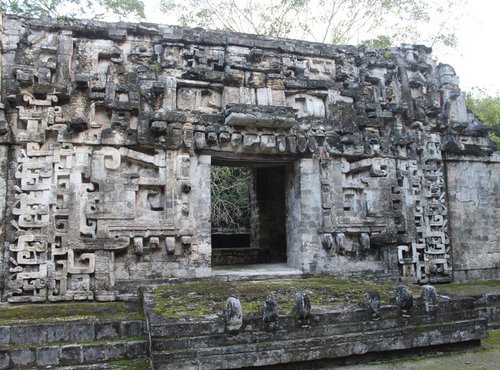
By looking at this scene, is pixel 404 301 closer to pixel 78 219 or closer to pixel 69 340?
pixel 69 340

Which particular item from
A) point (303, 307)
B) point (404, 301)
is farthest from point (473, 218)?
point (303, 307)

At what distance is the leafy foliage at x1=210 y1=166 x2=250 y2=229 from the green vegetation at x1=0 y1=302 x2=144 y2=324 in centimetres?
903

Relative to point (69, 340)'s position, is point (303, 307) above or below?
above

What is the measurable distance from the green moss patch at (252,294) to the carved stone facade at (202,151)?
105 cm

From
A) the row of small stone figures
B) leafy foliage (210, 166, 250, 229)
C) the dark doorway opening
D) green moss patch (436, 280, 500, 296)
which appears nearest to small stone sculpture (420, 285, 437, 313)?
the row of small stone figures

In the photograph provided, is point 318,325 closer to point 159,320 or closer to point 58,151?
point 159,320

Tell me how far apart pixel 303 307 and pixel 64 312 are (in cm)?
357

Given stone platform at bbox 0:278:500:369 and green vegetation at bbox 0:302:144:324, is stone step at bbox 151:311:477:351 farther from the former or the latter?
green vegetation at bbox 0:302:144:324

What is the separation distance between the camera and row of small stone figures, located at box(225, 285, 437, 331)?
5.12 metres

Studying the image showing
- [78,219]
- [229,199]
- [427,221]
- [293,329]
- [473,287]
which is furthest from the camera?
[229,199]

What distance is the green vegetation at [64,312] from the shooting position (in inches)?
244

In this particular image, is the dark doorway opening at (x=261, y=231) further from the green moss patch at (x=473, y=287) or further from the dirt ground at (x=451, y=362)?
the dirt ground at (x=451, y=362)

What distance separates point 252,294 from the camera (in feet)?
21.6

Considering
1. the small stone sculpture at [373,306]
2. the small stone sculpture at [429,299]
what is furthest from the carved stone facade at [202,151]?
the small stone sculpture at [373,306]
